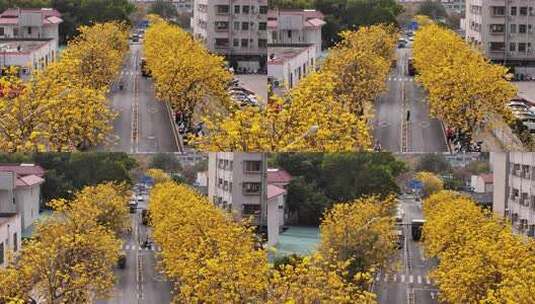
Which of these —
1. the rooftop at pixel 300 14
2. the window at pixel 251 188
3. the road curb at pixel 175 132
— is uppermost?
the rooftop at pixel 300 14

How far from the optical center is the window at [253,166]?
6.11 m

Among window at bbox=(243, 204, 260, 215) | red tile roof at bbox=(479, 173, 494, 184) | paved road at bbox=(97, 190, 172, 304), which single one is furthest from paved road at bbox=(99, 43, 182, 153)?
red tile roof at bbox=(479, 173, 494, 184)

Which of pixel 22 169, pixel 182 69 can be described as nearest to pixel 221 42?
pixel 182 69

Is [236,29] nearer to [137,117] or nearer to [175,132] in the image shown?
[175,132]

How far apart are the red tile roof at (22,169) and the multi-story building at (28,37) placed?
0.66 metres

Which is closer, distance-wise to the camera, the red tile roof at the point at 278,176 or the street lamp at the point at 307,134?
the street lamp at the point at 307,134

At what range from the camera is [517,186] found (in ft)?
20.6

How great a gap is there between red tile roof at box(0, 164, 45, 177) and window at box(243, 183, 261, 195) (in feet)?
3.97

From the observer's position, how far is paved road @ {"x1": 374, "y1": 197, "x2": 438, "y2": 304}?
6383 millimetres

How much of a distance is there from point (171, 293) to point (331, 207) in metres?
1.14

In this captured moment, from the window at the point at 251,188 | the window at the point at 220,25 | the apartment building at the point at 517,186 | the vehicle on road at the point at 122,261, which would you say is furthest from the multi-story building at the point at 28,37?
the apartment building at the point at 517,186

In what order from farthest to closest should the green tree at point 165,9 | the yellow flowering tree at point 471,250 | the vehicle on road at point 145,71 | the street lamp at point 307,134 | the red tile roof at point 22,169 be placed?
the vehicle on road at point 145,71, the green tree at point 165,9, the red tile roof at point 22,169, the yellow flowering tree at point 471,250, the street lamp at point 307,134

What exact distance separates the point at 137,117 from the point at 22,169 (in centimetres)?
86

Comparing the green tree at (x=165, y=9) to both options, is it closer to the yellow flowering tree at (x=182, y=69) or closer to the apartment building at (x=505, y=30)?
the yellow flowering tree at (x=182, y=69)
